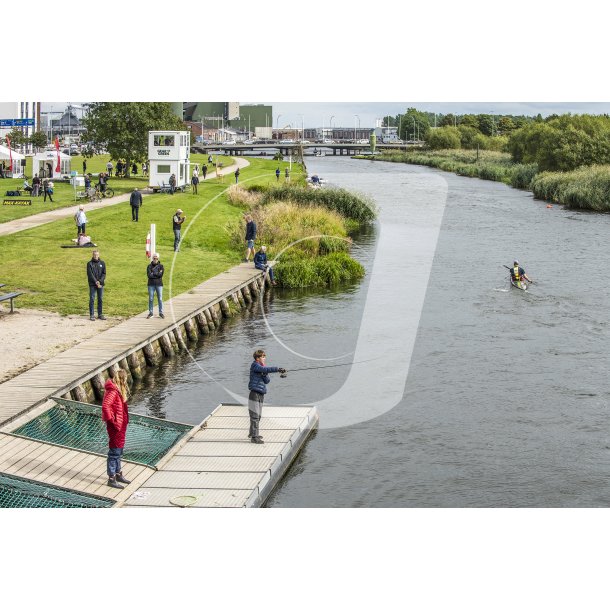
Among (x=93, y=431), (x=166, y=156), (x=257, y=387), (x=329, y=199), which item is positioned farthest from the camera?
(x=166, y=156)

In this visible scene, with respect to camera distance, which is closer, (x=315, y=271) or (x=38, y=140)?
(x=315, y=271)

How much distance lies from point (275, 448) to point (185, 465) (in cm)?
212

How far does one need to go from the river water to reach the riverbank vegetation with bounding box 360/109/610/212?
28.6 meters

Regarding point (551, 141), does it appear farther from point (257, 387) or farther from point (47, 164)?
point (257, 387)

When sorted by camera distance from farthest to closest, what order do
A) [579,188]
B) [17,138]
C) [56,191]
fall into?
1. [17,138]
2. [579,188]
3. [56,191]

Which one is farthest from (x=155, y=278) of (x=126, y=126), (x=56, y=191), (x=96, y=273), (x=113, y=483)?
(x=126, y=126)

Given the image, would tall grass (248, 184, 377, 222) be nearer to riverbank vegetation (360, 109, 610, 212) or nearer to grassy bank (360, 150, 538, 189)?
riverbank vegetation (360, 109, 610, 212)

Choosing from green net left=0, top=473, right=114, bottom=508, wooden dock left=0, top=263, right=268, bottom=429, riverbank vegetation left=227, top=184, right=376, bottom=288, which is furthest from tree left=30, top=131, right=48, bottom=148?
green net left=0, top=473, right=114, bottom=508

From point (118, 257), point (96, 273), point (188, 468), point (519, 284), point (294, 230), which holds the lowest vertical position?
point (188, 468)

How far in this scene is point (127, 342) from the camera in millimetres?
27609

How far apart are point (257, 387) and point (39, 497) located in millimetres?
5043

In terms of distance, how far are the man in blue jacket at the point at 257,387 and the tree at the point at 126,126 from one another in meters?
50.2

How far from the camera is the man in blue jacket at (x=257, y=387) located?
19766 millimetres

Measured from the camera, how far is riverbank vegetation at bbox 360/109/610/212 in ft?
256
